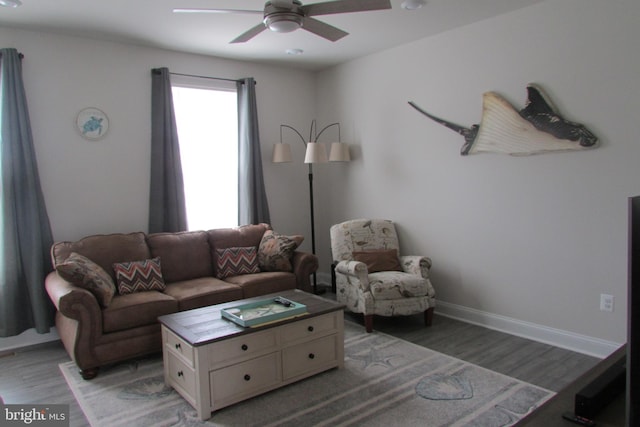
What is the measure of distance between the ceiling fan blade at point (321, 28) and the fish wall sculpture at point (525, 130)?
5.64 feet

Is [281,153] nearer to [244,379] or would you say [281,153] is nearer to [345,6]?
[345,6]

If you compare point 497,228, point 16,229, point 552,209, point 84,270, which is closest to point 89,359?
point 84,270

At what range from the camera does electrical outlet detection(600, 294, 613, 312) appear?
3.19m

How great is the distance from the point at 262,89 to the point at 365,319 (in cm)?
291

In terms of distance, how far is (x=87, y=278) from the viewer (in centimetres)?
317

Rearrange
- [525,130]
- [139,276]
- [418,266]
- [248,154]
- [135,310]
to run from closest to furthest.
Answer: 1. [135,310]
2. [525,130]
3. [139,276]
4. [418,266]
5. [248,154]

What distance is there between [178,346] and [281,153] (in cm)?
271

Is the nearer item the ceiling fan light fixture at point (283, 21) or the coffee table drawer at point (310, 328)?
the ceiling fan light fixture at point (283, 21)

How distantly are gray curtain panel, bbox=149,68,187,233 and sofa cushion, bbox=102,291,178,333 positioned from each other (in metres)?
1.03

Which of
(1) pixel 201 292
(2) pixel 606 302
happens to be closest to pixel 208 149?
(1) pixel 201 292

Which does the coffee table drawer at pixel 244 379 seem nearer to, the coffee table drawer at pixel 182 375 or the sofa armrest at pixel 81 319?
the coffee table drawer at pixel 182 375

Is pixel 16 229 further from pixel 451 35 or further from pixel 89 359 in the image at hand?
pixel 451 35

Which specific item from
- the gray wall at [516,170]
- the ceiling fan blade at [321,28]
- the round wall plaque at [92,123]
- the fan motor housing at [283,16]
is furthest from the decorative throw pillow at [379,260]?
the round wall plaque at [92,123]

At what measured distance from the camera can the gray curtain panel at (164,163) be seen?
4355 millimetres
